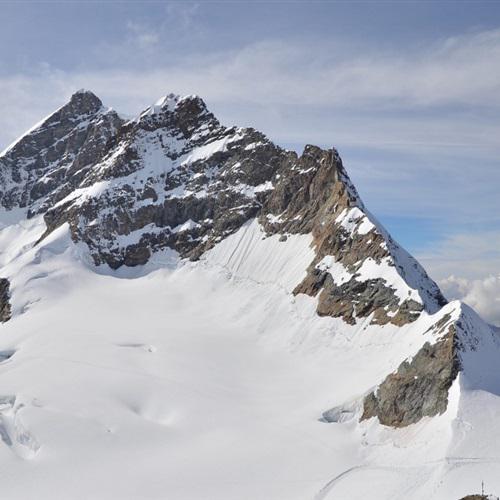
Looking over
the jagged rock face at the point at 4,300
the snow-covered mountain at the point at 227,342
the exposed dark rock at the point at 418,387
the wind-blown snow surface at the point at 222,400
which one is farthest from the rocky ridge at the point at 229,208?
the jagged rock face at the point at 4,300

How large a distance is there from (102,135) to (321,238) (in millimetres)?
105590

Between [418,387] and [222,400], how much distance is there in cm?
2236

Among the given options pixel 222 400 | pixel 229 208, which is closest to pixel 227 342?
pixel 222 400

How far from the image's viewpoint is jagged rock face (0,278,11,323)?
377ft

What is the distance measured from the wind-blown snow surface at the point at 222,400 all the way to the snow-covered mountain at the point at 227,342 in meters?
0.28

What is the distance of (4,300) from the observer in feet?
395

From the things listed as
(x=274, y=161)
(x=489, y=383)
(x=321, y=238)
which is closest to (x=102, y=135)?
(x=274, y=161)

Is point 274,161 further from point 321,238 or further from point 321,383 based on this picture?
point 321,383

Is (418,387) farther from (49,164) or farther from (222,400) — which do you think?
(49,164)

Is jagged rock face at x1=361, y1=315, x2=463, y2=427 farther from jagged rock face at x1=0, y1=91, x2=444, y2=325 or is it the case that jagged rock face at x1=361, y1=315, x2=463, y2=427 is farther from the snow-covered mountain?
jagged rock face at x1=0, y1=91, x2=444, y2=325

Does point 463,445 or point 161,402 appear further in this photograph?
point 161,402

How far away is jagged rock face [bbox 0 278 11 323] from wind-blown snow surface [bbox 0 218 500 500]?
208cm

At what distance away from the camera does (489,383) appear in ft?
199

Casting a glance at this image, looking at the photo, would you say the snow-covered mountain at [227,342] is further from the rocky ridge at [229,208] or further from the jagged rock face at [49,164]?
the jagged rock face at [49,164]
